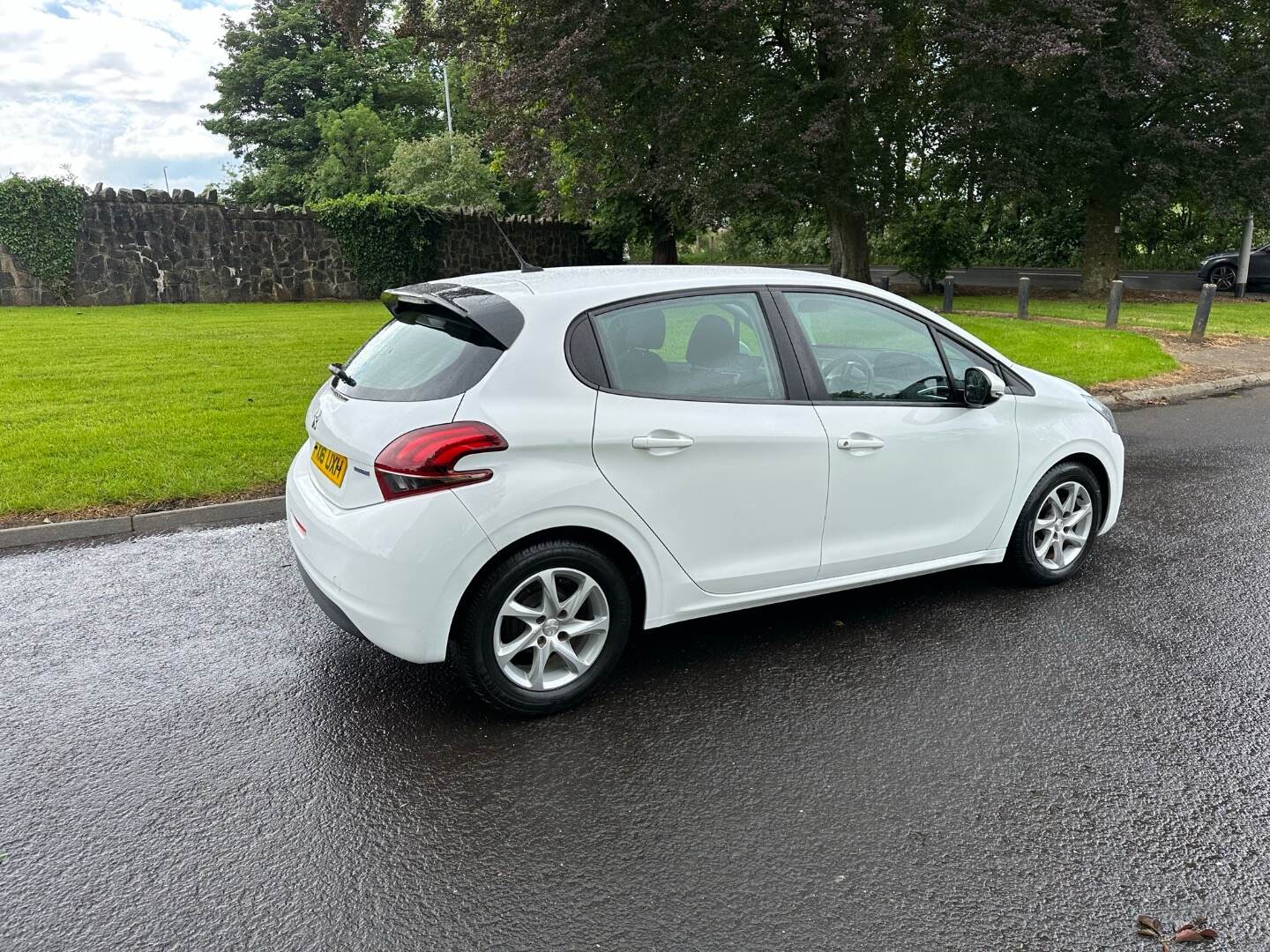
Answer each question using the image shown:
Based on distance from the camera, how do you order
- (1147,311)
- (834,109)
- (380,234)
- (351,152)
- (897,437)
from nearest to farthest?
(897,437) → (834,109) → (1147,311) → (380,234) → (351,152)

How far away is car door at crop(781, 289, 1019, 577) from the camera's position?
398cm

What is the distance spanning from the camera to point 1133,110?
20.9 m

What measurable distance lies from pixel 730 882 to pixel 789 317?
234cm

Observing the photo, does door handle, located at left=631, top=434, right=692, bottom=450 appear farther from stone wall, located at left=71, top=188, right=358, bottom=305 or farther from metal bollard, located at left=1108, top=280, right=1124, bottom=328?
stone wall, located at left=71, top=188, right=358, bottom=305

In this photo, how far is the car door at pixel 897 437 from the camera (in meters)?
3.98

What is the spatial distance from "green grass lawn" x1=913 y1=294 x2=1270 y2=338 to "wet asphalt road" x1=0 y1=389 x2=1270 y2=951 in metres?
14.1

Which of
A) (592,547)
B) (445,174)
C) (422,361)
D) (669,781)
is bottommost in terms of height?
(669,781)

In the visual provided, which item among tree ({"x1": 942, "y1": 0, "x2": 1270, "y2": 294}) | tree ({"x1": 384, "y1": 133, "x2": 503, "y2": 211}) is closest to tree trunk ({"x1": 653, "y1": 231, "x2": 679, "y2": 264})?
tree ({"x1": 384, "y1": 133, "x2": 503, "y2": 211})

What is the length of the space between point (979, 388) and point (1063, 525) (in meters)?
1.10

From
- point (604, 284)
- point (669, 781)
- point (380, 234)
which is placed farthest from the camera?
point (380, 234)

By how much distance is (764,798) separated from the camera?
3021 millimetres

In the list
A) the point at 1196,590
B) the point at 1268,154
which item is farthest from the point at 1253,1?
the point at 1196,590

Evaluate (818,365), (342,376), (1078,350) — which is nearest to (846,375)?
(818,365)

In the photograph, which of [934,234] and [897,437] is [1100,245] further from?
[897,437]
